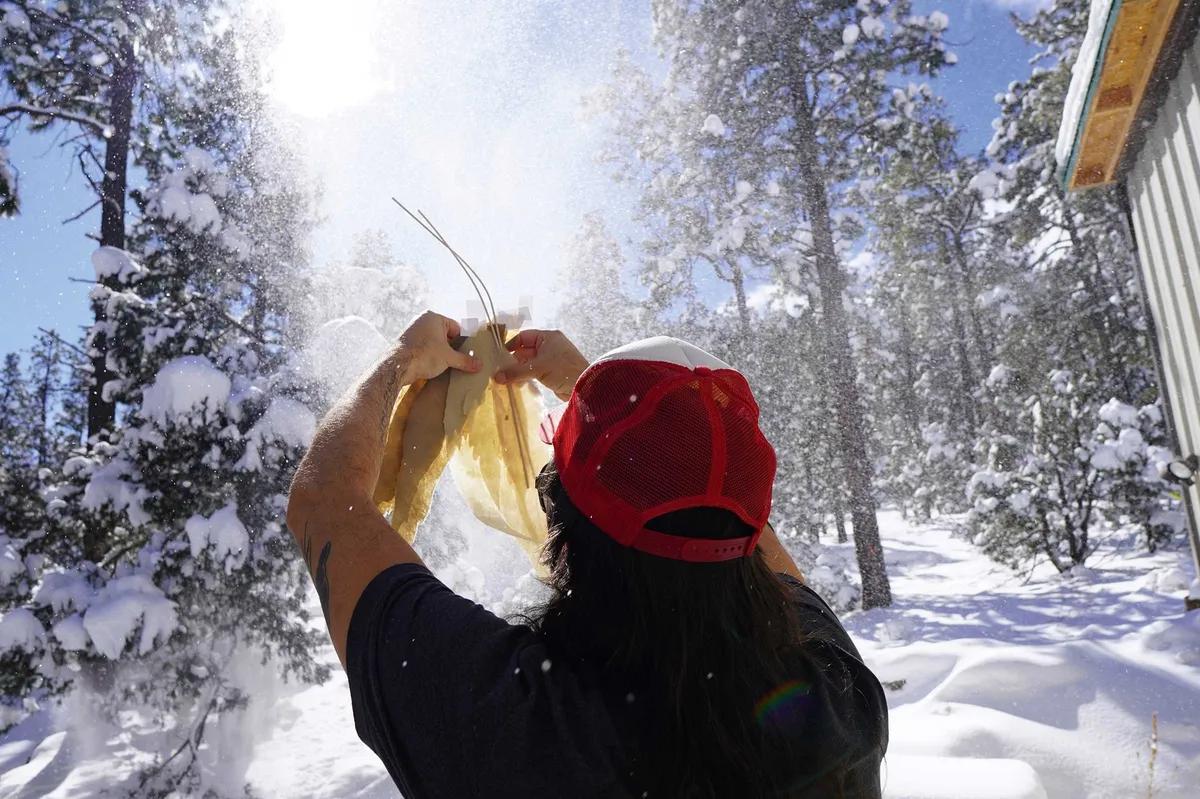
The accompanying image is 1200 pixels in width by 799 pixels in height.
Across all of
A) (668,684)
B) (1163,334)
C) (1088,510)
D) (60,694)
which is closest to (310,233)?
(60,694)

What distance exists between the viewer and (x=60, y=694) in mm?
6531

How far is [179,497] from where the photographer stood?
22.4 ft

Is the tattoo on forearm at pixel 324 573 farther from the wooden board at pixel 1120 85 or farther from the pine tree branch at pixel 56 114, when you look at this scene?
the pine tree branch at pixel 56 114

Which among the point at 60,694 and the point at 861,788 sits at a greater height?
the point at 861,788

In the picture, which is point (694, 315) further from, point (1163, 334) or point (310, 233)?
point (1163, 334)

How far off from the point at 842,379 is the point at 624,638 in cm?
1166

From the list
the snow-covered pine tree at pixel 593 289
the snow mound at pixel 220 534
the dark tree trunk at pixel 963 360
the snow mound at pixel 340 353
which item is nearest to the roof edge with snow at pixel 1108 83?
the snow mound at pixel 340 353

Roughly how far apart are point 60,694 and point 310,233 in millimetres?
6475

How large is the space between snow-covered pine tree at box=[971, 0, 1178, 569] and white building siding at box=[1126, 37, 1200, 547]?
5996 millimetres

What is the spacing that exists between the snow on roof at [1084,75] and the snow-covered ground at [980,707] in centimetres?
334

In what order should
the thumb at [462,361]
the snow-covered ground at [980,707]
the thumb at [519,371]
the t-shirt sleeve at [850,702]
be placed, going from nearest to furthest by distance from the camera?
the t-shirt sleeve at [850,702] → the thumb at [462,361] → the thumb at [519,371] → the snow-covered ground at [980,707]

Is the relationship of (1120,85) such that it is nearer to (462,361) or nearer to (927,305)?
(462,361)

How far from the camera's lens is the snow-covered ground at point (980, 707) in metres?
3.66

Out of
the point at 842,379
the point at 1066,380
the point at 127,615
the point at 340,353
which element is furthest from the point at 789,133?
the point at 127,615
